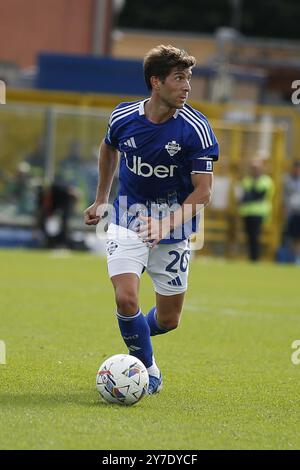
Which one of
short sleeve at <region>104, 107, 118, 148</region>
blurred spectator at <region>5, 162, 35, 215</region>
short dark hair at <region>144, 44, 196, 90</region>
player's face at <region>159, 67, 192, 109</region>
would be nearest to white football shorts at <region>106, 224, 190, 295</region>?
short sleeve at <region>104, 107, 118, 148</region>

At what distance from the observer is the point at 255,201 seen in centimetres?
2348

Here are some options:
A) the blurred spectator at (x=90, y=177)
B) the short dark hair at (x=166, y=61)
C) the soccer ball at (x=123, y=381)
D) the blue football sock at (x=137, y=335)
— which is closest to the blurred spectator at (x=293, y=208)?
the blurred spectator at (x=90, y=177)

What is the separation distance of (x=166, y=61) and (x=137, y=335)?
71.2 inches

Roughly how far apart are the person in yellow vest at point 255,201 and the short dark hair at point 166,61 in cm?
1572

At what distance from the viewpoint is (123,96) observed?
27.0 m

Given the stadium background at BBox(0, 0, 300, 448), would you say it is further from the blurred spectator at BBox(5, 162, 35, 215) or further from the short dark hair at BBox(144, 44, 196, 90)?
the short dark hair at BBox(144, 44, 196, 90)

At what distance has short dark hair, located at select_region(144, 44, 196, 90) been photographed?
7.57m

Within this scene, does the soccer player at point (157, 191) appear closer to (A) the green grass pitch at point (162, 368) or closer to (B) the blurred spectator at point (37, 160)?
(A) the green grass pitch at point (162, 368)

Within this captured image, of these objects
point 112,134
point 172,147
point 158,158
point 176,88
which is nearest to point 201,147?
point 172,147

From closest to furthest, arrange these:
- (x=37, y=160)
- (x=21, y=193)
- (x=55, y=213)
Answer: (x=55, y=213) → (x=21, y=193) → (x=37, y=160)

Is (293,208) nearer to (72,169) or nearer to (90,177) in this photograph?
(90,177)

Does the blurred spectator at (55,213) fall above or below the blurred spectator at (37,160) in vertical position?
below

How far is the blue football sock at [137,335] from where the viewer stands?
756cm
